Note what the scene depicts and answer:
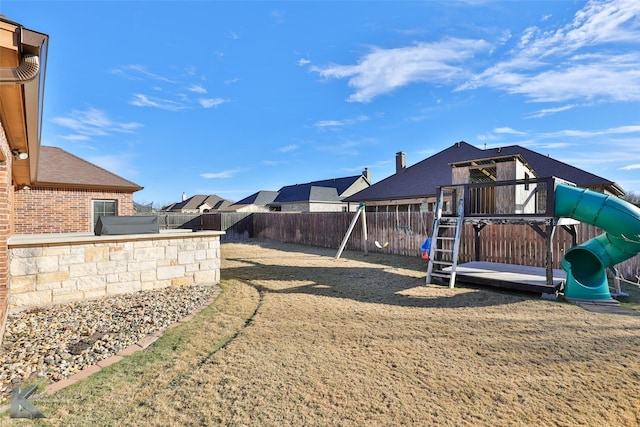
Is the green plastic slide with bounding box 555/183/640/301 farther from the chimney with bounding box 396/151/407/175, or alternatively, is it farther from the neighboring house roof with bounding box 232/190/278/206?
the neighboring house roof with bounding box 232/190/278/206

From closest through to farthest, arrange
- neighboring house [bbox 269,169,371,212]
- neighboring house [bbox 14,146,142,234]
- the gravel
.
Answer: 1. the gravel
2. neighboring house [bbox 14,146,142,234]
3. neighboring house [bbox 269,169,371,212]

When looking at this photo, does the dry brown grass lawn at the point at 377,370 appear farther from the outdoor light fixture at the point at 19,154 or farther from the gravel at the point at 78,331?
the outdoor light fixture at the point at 19,154

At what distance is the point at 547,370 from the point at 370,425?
2.10m

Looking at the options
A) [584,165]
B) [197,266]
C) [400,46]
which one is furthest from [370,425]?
[584,165]

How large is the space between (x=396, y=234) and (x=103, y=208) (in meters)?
13.0

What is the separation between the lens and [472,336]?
3889 millimetres

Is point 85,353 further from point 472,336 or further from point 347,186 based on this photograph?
point 347,186

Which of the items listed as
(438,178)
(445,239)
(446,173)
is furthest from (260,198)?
(445,239)

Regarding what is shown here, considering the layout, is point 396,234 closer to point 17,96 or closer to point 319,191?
point 17,96

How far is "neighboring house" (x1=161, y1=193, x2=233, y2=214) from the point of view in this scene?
51719 millimetres

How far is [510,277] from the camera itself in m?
6.68

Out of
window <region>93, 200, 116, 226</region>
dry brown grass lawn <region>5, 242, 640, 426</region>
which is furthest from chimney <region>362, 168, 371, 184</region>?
dry brown grass lawn <region>5, 242, 640, 426</region>

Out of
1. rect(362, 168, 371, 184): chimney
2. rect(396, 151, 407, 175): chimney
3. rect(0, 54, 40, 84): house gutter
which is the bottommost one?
rect(0, 54, 40, 84): house gutter

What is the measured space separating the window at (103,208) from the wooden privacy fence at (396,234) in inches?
290
